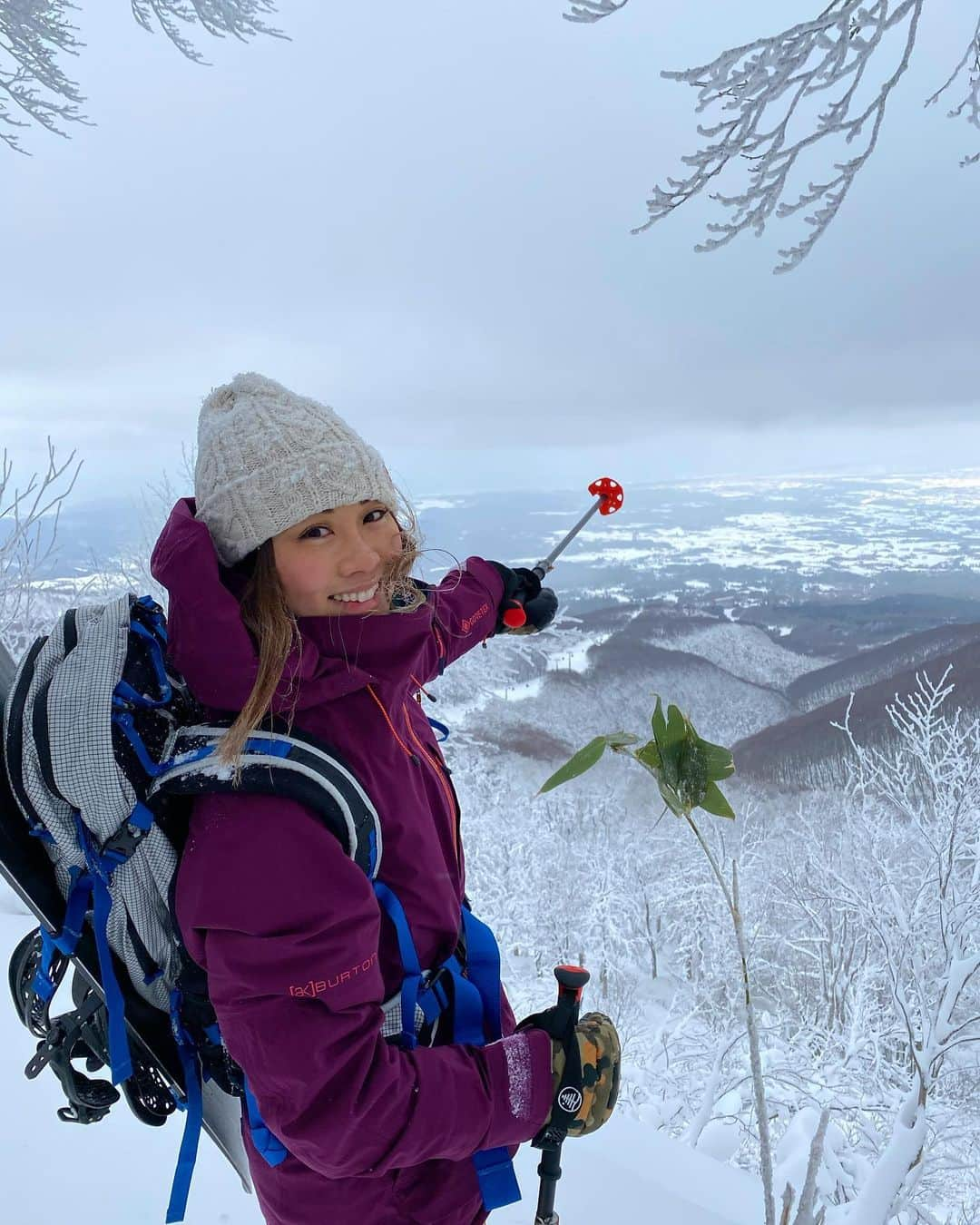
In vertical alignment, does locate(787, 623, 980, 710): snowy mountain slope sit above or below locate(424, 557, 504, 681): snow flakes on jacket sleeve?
below

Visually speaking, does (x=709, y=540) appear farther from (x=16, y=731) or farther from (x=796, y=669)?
(x=16, y=731)

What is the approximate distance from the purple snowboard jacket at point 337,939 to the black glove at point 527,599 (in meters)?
0.77

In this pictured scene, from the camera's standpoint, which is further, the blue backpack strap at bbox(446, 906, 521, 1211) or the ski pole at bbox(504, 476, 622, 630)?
the ski pole at bbox(504, 476, 622, 630)

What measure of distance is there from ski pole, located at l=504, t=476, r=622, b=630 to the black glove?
0.05 feet

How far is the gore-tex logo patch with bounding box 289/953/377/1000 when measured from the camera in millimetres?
931

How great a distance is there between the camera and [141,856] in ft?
3.41

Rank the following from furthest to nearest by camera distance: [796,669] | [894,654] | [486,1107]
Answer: [796,669], [894,654], [486,1107]

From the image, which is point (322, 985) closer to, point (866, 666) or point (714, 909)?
point (714, 909)

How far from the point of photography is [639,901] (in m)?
18.0

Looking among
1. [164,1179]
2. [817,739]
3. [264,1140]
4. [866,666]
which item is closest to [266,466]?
[264,1140]

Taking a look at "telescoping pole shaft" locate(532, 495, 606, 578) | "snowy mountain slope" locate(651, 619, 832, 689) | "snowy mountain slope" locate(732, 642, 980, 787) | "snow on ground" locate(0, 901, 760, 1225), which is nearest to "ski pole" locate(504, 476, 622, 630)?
"telescoping pole shaft" locate(532, 495, 606, 578)

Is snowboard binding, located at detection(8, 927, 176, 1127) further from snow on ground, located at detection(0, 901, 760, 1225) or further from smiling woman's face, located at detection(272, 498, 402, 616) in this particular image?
snow on ground, located at detection(0, 901, 760, 1225)

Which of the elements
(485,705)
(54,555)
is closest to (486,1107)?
(54,555)

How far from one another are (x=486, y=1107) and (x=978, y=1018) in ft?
23.9
